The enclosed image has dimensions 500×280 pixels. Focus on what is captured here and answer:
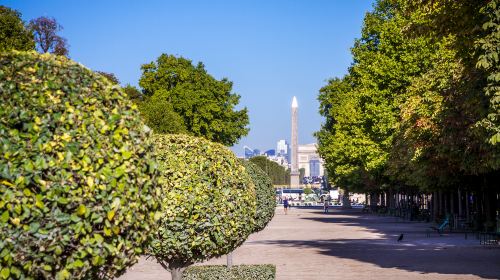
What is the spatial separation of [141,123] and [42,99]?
3.42 ft

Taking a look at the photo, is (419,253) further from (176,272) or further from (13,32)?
(13,32)

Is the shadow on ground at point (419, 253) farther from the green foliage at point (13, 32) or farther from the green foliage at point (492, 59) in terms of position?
the green foliage at point (13, 32)

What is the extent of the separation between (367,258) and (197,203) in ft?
58.2

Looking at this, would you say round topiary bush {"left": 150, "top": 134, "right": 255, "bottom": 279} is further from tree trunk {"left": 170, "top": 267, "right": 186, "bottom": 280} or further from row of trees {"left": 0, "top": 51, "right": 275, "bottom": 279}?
row of trees {"left": 0, "top": 51, "right": 275, "bottom": 279}

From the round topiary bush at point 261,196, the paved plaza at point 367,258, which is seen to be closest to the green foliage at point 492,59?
the paved plaza at point 367,258

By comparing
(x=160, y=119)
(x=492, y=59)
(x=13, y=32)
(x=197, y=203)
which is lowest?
(x=197, y=203)

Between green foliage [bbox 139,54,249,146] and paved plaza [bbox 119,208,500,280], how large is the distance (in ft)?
139

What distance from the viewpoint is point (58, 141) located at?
7.75 metres

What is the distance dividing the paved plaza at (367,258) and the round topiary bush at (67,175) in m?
16.0

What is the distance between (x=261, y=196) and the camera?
2308cm

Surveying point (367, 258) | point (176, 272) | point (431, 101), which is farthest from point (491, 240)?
point (176, 272)

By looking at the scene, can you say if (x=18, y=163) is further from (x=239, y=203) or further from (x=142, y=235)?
(x=239, y=203)

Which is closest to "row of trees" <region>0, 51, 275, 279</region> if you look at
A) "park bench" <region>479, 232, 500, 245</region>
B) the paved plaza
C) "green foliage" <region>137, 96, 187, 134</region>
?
the paved plaza

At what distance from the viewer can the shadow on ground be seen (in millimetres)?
26705
